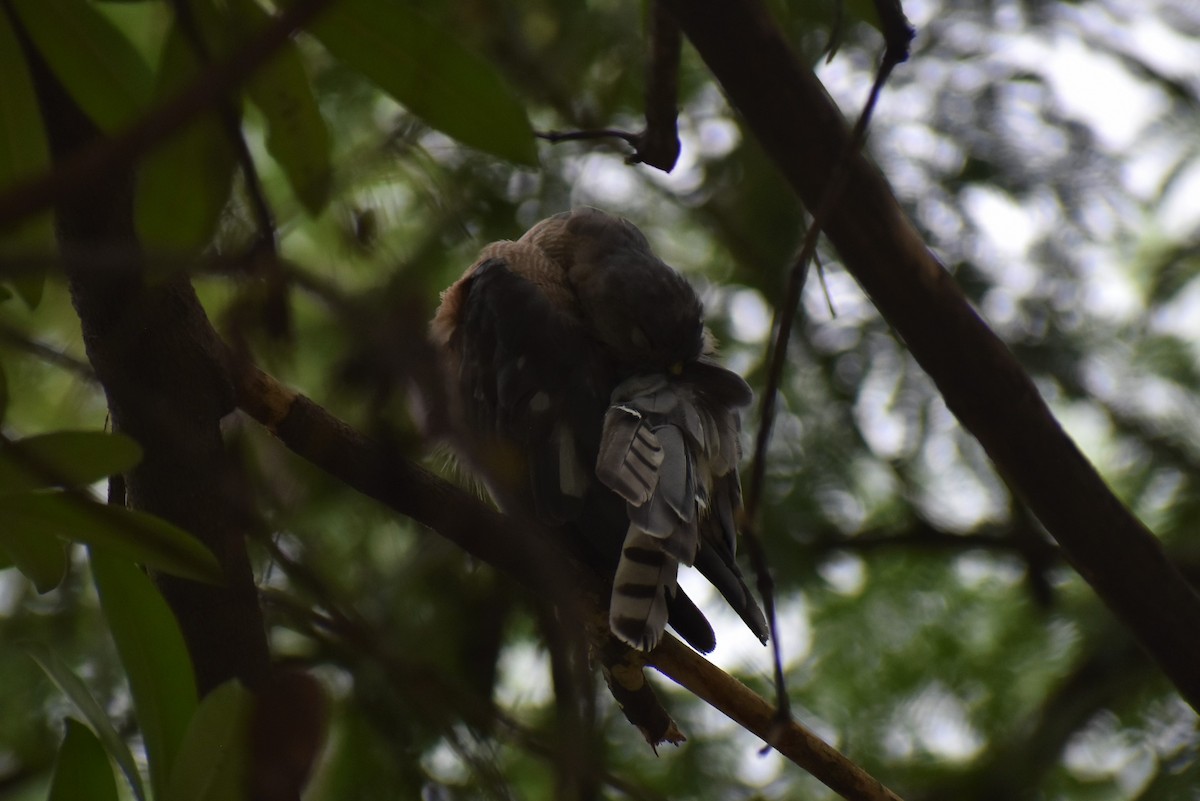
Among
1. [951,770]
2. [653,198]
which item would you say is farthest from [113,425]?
[951,770]

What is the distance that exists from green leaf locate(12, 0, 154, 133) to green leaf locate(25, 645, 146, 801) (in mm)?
740

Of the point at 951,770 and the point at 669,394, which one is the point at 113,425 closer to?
the point at 669,394

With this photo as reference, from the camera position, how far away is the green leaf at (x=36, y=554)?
148cm

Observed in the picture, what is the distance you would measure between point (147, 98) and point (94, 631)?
2149mm

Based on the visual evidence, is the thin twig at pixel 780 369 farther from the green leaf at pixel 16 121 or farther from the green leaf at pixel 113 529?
the green leaf at pixel 16 121

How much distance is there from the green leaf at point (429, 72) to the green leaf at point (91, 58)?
272 millimetres

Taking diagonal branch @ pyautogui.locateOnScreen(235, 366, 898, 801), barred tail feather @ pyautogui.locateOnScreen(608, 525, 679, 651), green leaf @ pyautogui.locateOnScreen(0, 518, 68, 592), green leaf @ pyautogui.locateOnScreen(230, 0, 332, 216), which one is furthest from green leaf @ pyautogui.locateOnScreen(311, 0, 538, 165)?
barred tail feather @ pyautogui.locateOnScreen(608, 525, 679, 651)

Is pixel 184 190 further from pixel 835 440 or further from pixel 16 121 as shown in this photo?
pixel 835 440

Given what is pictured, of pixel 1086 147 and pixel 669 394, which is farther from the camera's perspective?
pixel 1086 147

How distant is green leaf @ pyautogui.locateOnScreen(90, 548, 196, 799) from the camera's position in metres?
1.58

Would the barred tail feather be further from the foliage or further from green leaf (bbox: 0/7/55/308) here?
green leaf (bbox: 0/7/55/308)

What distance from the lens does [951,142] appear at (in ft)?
12.5

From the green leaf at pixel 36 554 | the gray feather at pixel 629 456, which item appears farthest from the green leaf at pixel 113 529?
the gray feather at pixel 629 456

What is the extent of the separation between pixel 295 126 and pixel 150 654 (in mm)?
800
